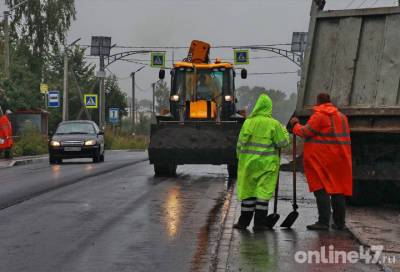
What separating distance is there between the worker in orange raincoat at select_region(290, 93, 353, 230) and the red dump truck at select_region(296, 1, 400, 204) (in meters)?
1.79

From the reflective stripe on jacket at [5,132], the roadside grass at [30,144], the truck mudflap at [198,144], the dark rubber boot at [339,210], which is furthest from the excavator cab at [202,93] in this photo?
the roadside grass at [30,144]

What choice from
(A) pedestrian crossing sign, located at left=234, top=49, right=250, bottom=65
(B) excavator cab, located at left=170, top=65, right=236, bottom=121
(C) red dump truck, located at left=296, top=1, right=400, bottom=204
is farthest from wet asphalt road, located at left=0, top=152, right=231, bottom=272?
(A) pedestrian crossing sign, located at left=234, top=49, right=250, bottom=65

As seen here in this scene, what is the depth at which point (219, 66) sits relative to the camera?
73.9 feet

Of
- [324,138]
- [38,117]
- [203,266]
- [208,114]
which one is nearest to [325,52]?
[324,138]

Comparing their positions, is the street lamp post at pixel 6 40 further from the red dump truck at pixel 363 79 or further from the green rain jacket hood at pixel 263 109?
the green rain jacket hood at pixel 263 109

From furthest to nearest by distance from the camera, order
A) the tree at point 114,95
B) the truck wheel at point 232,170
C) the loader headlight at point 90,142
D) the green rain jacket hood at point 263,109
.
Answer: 1. the tree at point 114,95
2. the loader headlight at point 90,142
3. the truck wheel at point 232,170
4. the green rain jacket hood at point 263,109

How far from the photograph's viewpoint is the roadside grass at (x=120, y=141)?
57.1 meters

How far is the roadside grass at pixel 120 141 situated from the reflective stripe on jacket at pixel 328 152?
45056 millimetres

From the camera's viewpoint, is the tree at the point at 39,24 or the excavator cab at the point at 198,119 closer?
the excavator cab at the point at 198,119

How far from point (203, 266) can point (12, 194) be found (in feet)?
28.5

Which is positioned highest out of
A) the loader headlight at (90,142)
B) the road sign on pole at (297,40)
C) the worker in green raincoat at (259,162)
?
the road sign on pole at (297,40)

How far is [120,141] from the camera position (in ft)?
196

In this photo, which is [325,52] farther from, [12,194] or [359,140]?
[12,194]

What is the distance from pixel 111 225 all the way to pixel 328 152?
9.54ft
